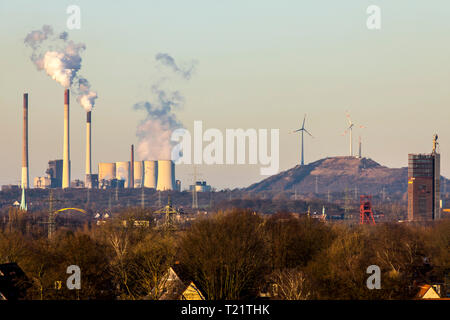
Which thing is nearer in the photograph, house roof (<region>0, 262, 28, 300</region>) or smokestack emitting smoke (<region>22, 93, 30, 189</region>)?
house roof (<region>0, 262, 28, 300</region>)

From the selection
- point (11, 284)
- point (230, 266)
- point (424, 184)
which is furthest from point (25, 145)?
point (11, 284)

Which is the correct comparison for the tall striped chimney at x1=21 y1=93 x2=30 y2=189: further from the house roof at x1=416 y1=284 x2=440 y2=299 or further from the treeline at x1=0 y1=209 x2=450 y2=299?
the house roof at x1=416 y1=284 x2=440 y2=299

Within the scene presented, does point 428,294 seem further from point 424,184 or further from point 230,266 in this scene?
point 424,184

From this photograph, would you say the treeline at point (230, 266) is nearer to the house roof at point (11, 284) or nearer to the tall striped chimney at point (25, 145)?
the house roof at point (11, 284)

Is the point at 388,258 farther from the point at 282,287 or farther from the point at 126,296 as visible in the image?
the point at 126,296

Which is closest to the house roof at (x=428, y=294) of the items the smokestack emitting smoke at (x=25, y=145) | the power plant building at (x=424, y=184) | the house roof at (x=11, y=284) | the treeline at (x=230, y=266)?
the treeline at (x=230, y=266)

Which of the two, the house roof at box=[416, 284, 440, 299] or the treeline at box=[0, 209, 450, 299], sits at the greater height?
the treeline at box=[0, 209, 450, 299]

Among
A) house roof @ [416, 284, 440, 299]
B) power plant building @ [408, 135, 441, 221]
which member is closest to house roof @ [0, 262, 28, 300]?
house roof @ [416, 284, 440, 299]

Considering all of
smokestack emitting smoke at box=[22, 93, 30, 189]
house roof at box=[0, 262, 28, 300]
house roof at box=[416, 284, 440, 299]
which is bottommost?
house roof at box=[416, 284, 440, 299]
